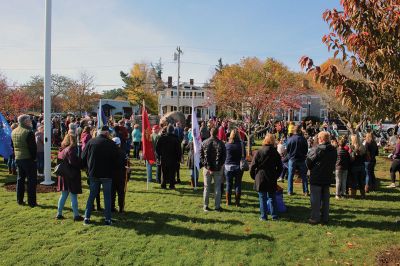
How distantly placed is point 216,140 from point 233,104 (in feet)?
52.9

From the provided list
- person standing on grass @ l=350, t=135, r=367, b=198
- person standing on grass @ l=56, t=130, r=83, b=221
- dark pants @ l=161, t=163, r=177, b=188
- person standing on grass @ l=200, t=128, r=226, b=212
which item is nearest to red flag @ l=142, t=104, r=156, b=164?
dark pants @ l=161, t=163, r=177, b=188

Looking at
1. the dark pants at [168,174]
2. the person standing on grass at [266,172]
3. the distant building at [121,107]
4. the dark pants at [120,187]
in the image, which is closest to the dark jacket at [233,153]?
the person standing on grass at [266,172]

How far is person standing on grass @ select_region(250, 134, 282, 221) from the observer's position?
7.64 metres

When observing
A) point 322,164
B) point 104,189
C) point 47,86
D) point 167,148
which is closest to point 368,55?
point 322,164

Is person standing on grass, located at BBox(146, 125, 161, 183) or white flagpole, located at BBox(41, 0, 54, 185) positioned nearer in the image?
white flagpole, located at BBox(41, 0, 54, 185)

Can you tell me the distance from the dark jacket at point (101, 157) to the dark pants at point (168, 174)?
3574 mm

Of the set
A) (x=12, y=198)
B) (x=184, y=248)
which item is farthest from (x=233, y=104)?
(x=184, y=248)

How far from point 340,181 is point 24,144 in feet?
27.2

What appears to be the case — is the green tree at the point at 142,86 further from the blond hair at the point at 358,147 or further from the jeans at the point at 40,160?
the blond hair at the point at 358,147

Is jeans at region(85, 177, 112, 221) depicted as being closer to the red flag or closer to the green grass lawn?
the green grass lawn

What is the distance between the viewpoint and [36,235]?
669cm

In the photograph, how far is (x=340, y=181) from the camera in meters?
10.0

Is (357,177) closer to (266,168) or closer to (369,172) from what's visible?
(369,172)

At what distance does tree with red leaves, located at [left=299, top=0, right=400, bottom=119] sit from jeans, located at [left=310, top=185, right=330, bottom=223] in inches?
93.7
